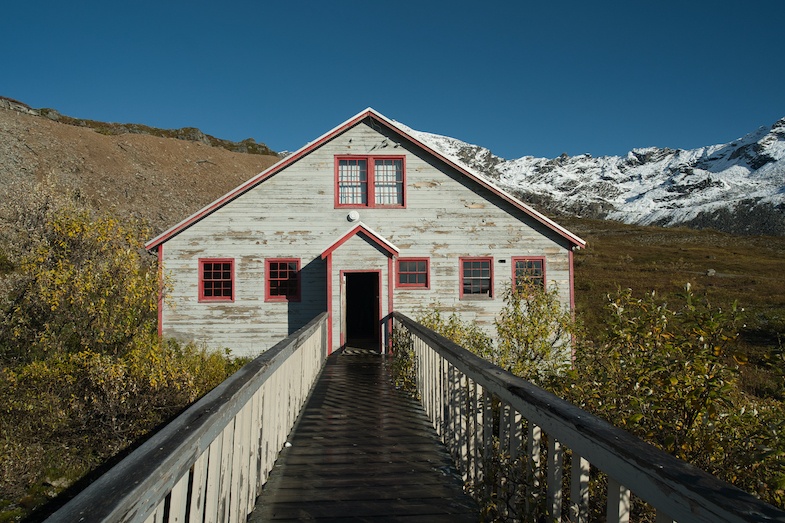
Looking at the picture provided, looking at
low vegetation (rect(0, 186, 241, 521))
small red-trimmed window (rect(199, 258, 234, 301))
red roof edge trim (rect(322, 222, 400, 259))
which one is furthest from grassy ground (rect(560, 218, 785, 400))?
small red-trimmed window (rect(199, 258, 234, 301))

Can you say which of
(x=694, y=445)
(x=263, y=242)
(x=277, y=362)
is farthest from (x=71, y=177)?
(x=694, y=445)

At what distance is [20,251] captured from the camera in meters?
9.61

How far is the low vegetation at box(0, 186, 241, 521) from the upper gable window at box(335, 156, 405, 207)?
23.7 feet

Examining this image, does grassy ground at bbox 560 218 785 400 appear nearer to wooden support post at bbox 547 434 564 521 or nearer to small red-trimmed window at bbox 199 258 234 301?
wooden support post at bbox 547 434 564 521

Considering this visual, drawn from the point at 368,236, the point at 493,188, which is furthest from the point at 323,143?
the point at 493,188

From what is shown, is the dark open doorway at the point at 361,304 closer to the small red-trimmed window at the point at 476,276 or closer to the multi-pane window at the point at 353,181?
the multi-pane window at the point at 353,181

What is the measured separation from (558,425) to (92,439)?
1123cm

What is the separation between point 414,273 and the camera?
15.6 m

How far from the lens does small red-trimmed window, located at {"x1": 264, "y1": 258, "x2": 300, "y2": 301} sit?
51.1 ft

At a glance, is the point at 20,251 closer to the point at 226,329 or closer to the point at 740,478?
the point at 226,329

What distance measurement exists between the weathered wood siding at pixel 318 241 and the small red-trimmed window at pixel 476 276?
0.65 ft

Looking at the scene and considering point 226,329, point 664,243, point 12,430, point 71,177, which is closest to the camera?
point 12,430

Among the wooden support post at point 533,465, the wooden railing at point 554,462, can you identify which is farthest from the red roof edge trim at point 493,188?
the wooden support post at point 533,465

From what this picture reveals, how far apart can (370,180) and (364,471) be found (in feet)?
40.8
